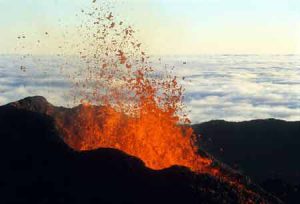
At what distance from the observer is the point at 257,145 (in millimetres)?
84688

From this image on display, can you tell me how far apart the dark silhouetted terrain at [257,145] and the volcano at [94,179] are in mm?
32464

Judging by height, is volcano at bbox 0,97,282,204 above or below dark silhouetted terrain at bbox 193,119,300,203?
above

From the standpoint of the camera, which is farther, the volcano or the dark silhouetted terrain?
the dark silhouetted terrain

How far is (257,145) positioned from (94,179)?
4920 centimetres

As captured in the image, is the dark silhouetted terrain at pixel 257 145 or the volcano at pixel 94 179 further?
the dark silhouetted terrain at pixel 257 145

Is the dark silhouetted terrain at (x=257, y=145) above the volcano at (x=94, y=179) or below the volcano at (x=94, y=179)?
below

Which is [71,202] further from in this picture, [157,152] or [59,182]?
[157,152]

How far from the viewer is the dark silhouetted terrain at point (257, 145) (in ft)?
256

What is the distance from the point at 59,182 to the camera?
132 ft

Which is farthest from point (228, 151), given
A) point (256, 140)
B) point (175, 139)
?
point (175, 139)

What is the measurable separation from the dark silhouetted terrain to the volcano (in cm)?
3246

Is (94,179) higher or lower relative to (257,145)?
higher

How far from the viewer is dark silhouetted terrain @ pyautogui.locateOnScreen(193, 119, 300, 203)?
78125 mm

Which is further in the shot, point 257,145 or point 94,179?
point 257,145
